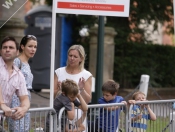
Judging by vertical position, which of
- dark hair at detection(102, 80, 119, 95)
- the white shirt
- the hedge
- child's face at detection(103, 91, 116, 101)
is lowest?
the hedge

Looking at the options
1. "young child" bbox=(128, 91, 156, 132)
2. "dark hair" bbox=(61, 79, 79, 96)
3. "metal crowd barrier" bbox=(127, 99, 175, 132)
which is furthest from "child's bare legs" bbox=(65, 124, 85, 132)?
"metal crowd barrier" bbox=(127, 99, 175, 132)

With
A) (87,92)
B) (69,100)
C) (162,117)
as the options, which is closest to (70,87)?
(69,100)

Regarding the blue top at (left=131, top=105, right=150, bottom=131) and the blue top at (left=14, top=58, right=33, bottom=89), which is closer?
the blue top at (left=14, top=58, right=33, bottom=89)

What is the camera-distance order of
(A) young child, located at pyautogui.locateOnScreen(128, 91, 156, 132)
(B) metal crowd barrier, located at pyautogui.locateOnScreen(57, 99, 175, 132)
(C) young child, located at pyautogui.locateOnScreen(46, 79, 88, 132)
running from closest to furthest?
(C) young child, located at pyautogui.locateOnScreen(46, 79, 88, 132), (B) metal crowd barrier, located at pyautogui.locateOnScreen(57, 99, 175, 132), (A) young child, located at pyautogui.locateOnScreen(128, 91, 156, 132)

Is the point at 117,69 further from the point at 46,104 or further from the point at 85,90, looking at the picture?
the point at 85,90

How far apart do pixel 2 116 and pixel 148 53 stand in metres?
14.8

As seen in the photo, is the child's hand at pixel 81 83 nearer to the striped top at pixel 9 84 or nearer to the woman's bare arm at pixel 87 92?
the woman's bare arm at pixel 87 92

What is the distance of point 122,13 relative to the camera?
828 cm

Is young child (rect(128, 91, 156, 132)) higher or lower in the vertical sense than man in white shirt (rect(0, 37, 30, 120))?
lower

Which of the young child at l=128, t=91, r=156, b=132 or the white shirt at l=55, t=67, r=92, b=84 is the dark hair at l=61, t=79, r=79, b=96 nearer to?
the white shirt at l=55, t=67, r=92, b=84

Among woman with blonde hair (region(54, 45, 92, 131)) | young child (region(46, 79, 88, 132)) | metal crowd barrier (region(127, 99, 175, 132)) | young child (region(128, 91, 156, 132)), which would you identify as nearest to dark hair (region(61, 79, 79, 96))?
young child (region(46, 79, 88, 132))

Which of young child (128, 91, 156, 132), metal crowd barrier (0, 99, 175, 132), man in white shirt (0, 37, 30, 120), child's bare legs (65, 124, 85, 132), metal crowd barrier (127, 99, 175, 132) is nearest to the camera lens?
man in white shirt (0, 37, 30, 120)

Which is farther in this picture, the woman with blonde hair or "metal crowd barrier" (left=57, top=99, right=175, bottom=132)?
the woman with blonde hair

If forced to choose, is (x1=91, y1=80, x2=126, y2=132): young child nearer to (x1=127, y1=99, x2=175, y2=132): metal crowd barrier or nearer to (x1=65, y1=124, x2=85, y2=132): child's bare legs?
(x1=65, y1=124, x2=85, y2=132): child's bare legs
